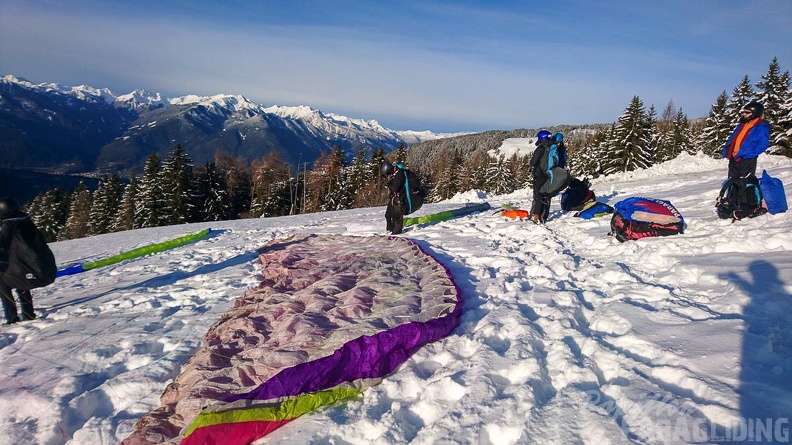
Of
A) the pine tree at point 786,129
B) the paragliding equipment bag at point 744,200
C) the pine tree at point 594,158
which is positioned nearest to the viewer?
the paragliding equipment bag at point 744,200

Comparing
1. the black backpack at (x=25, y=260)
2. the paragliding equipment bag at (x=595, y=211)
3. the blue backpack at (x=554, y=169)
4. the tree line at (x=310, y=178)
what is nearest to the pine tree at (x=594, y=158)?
the tree line at (x=310, y=178)

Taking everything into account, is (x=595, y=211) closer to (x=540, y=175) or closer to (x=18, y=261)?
(x=540, y=175)

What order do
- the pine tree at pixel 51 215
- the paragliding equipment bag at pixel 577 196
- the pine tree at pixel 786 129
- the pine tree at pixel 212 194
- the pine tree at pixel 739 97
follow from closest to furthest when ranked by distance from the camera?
the paragliding equipment bag at pixel 577 196 < the pine tree at pixel 786 129 < the pine tree at pixel 739 97 < the pine tree at pixel 212 194 < the pine tree at pixel 51 215

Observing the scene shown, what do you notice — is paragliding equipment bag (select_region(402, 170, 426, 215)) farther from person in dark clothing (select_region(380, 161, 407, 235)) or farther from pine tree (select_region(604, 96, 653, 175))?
pine tree (select_region(604, 96, 653, 175))

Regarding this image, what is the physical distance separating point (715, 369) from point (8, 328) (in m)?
7.30

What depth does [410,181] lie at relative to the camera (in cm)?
946

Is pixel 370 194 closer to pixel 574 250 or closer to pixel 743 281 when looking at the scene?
pixel 574 250

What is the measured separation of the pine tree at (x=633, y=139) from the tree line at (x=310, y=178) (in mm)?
76

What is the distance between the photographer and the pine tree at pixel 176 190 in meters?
33.7

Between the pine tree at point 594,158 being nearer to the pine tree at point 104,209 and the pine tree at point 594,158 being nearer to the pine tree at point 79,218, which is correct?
the pine tree at point 104,209

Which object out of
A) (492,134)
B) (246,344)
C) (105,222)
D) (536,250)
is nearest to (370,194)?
(105,222)

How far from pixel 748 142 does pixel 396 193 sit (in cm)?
635

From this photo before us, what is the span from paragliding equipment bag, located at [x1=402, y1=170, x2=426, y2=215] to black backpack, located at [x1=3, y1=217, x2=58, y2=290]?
6.33 m

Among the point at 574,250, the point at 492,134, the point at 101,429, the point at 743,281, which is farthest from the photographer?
the point at 492,134
